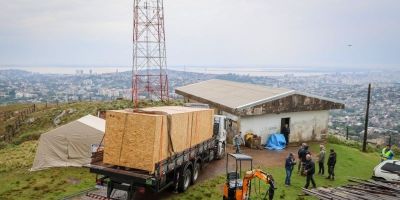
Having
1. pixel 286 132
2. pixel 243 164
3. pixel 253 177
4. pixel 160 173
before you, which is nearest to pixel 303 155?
pixel 243 164

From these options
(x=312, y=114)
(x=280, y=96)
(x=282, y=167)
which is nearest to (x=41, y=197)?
(x=282, y=167)

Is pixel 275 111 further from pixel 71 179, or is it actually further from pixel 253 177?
pixel 71 179

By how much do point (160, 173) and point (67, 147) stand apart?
905 cm

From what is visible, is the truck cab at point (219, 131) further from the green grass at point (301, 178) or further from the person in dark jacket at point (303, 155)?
the person in dark jacket at point (303, 155)

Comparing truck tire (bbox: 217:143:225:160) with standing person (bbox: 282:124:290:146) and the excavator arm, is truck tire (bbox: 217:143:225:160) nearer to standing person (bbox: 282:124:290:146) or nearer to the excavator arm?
standing person (bbox: 282:124:290:146)

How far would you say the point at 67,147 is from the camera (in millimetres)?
21406

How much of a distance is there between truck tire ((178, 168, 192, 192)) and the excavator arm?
3066mm

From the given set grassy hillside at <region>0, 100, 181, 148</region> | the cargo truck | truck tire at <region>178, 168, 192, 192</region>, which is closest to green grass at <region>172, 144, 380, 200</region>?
truck tire at <region>178, 168, 192, 192</region>

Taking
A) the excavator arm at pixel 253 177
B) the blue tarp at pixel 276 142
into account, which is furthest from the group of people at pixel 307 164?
the blue tarp at pixel 276 142

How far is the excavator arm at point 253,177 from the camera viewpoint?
558 inches

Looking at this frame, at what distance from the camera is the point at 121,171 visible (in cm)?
1428

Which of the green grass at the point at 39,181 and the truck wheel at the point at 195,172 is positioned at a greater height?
the truck wheel at the point at 195,172

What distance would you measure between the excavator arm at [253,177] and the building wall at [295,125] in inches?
511

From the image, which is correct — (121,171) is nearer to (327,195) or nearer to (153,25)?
(327,195)
